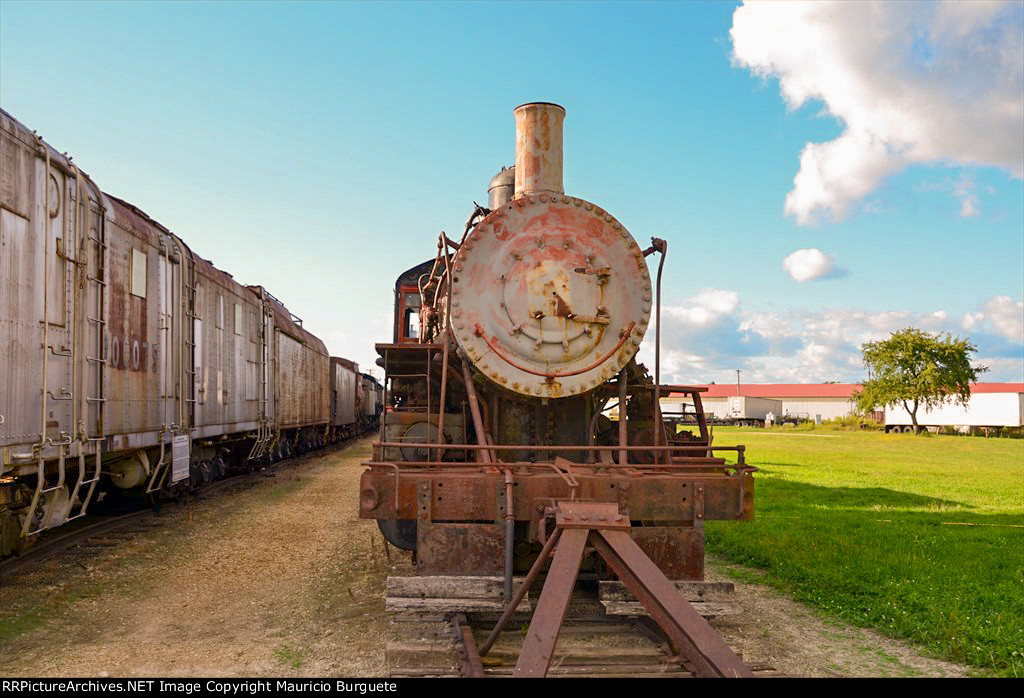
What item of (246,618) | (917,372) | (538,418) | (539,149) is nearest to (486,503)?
(538,418)

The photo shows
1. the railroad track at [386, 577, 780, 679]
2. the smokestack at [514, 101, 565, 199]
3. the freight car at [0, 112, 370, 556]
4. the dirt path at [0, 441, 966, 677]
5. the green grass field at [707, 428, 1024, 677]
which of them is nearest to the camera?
the railroad track at [386, 577, 780, 679]

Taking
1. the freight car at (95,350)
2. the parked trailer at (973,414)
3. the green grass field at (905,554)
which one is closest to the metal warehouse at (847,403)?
the parked trailer at (973,414)

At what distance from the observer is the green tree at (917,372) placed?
47.2 meters

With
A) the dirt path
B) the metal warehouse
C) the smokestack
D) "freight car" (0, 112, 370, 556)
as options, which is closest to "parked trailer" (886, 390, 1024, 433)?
the metal warehouse

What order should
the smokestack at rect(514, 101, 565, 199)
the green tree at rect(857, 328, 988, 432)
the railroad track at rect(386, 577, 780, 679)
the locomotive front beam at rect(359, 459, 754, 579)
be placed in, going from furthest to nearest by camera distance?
the green tree at rect(857, 328, 988, 432), the smokestack at rect(514, 101, 565, 199), the locomotive front beam at rect(359, 459, 754, 579), the railroad track at rect(386, 577, 780, 679)

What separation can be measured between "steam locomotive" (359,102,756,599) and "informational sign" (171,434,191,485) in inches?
186

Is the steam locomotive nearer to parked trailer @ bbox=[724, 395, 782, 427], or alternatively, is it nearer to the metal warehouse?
the metal warehouse

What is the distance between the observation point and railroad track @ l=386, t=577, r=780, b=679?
446 centimetres

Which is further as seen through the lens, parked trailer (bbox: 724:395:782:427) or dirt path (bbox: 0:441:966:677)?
parked trailer (bbox: 724:395:782:427)

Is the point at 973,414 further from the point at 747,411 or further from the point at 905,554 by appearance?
the point at 905,554

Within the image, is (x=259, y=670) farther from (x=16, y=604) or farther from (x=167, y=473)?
(x=167, y=473)

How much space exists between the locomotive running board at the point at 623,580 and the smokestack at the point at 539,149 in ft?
10.8

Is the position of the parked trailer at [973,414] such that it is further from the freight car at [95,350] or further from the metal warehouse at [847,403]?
the freight car at [95,350]

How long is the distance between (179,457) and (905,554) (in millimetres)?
9426
